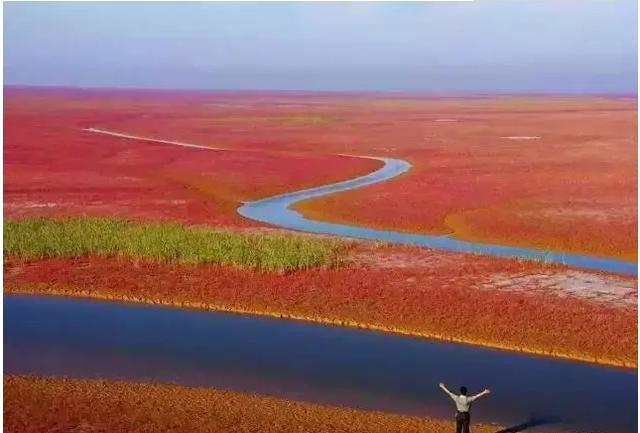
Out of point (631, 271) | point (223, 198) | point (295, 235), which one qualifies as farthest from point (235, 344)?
point (223, 198)

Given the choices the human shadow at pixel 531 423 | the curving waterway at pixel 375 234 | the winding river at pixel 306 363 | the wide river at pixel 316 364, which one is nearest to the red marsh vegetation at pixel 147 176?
the curving waterway at pixel 375 234

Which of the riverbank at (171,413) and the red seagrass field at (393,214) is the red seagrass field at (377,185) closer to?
the red seagrass field at (393,214)

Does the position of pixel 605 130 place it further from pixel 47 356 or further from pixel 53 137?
pixel 47 356

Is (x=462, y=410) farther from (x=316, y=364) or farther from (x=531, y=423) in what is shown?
(x=316, y=364)

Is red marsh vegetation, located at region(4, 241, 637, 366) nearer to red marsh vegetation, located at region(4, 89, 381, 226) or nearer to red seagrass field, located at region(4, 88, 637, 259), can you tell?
red seagrass field, located at region(4, 88, 637, 259)

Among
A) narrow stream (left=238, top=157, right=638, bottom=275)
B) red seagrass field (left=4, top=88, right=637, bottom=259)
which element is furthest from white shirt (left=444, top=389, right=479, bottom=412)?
red seagrass field (left=4, top=88, right=637, bottom=259)

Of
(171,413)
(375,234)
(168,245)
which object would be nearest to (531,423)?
(171,413)
